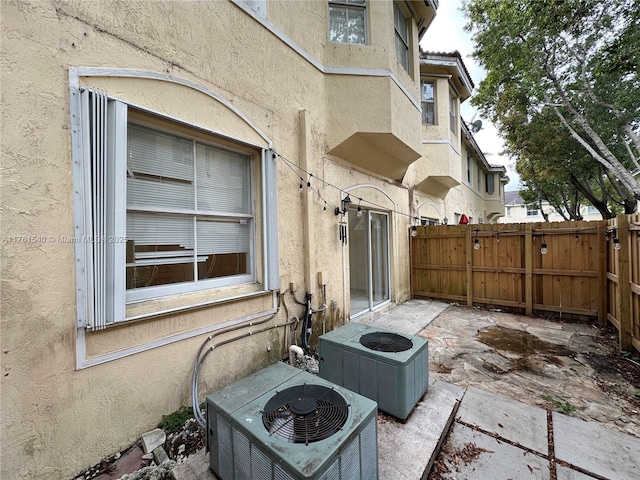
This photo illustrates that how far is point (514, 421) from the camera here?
2.53 metres

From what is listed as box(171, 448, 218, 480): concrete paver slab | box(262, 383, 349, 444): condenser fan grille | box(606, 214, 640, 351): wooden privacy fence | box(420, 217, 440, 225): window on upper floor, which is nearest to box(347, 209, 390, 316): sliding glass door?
Result: box(420, 217, 440, 225): window on upper floor

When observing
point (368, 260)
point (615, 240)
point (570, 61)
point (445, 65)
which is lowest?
point (368, 260)

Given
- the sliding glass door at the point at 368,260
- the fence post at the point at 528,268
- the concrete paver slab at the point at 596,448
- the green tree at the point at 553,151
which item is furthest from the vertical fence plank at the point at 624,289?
the green tree at the point at 553,151

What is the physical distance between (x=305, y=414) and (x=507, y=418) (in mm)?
2265

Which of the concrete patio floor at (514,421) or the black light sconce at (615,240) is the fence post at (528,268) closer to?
the black light sconce at (615,240)

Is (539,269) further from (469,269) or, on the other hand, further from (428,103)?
(428,103)

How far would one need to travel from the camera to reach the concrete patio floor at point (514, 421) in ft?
6.57

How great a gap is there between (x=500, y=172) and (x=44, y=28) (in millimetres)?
21951

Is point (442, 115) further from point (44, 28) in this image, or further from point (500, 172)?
point (500, 172)

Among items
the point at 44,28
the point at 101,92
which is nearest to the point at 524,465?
the point at 101,92

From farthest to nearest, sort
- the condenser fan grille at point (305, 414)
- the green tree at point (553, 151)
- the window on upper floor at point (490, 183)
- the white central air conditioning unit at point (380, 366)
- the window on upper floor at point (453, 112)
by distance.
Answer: the window on upper floor at point (490, 183)
the green tree at point (553, 151)
the window on upper floor at point (453, 112)
the white central air conditioning unit at point (380, 366)
the condenser fan grille at point (305, 414)

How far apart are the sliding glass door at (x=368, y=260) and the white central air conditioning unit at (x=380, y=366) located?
96.5 inches

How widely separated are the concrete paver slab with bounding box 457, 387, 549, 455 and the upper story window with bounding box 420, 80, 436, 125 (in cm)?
758

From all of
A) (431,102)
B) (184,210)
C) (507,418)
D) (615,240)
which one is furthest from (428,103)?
(507,418)
